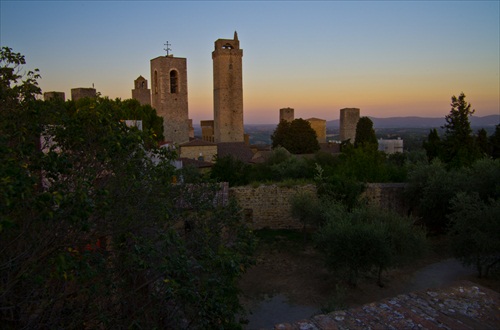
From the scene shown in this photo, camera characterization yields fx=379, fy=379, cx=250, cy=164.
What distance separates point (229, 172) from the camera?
19.0 m

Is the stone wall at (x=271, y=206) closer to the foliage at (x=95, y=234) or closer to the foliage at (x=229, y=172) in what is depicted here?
the foliage at (x=229, y=172)

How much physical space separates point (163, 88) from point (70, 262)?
37.1 meters

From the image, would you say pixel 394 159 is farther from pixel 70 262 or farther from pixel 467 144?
pixel 70 262

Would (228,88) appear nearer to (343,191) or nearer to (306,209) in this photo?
(343,191)

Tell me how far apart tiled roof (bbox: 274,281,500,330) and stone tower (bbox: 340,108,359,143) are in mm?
52461

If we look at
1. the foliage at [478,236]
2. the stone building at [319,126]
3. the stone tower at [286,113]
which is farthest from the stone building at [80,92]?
the stone building at [319,126]

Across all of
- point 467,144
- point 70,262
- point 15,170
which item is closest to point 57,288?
point 70,262

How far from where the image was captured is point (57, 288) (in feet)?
13.1

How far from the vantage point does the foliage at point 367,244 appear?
30.9 feet

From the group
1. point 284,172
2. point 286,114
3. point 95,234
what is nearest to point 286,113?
point 286,114

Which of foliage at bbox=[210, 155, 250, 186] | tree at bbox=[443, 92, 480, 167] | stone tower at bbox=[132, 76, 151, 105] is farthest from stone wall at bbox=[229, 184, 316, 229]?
stone tower at bbox=[132, 76, 151, 105]

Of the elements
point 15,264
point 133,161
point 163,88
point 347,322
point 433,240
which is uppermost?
point 163,88

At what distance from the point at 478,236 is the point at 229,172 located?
1175 centimetres

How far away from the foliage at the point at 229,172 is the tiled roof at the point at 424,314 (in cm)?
1474
